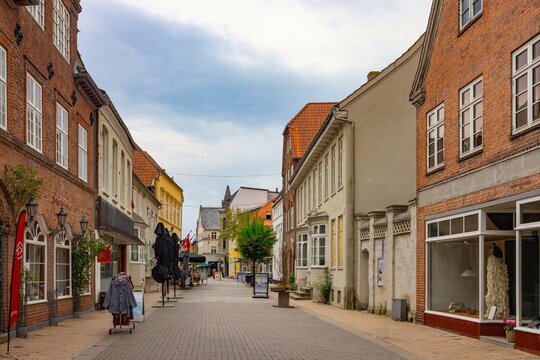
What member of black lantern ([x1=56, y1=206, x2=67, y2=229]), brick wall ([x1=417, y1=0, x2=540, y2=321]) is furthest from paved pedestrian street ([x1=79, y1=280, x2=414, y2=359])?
brick wall ([x1=417, y1=0, x2=540, y2=321])

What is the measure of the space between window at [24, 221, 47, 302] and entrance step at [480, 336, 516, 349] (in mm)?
9696

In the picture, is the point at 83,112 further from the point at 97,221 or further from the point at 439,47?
the point at 439,47

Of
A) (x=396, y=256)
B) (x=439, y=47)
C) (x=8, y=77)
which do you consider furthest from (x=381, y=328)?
(x=8, y=77)

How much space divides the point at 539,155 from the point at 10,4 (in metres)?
10.5

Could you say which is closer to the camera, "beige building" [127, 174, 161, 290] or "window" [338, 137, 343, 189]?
"window" [338, 137, 343, 189]

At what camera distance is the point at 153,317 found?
22.6 meters

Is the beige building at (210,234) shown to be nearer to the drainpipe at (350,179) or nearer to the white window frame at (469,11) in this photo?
the drainpipe at (350,179)

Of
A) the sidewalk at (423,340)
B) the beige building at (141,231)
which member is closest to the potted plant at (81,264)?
the sidewalk at (423,340)

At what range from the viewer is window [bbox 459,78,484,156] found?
1588 centimetres

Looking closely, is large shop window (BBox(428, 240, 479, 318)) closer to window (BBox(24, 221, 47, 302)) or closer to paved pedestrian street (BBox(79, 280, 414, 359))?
paved pedestrian street (BBox(79, 280, 414, 359))

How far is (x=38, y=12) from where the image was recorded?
17734mm

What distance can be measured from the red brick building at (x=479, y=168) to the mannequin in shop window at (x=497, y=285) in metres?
0.02

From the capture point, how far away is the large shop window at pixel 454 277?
56.7 feet

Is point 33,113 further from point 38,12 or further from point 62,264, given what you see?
point 62,264
